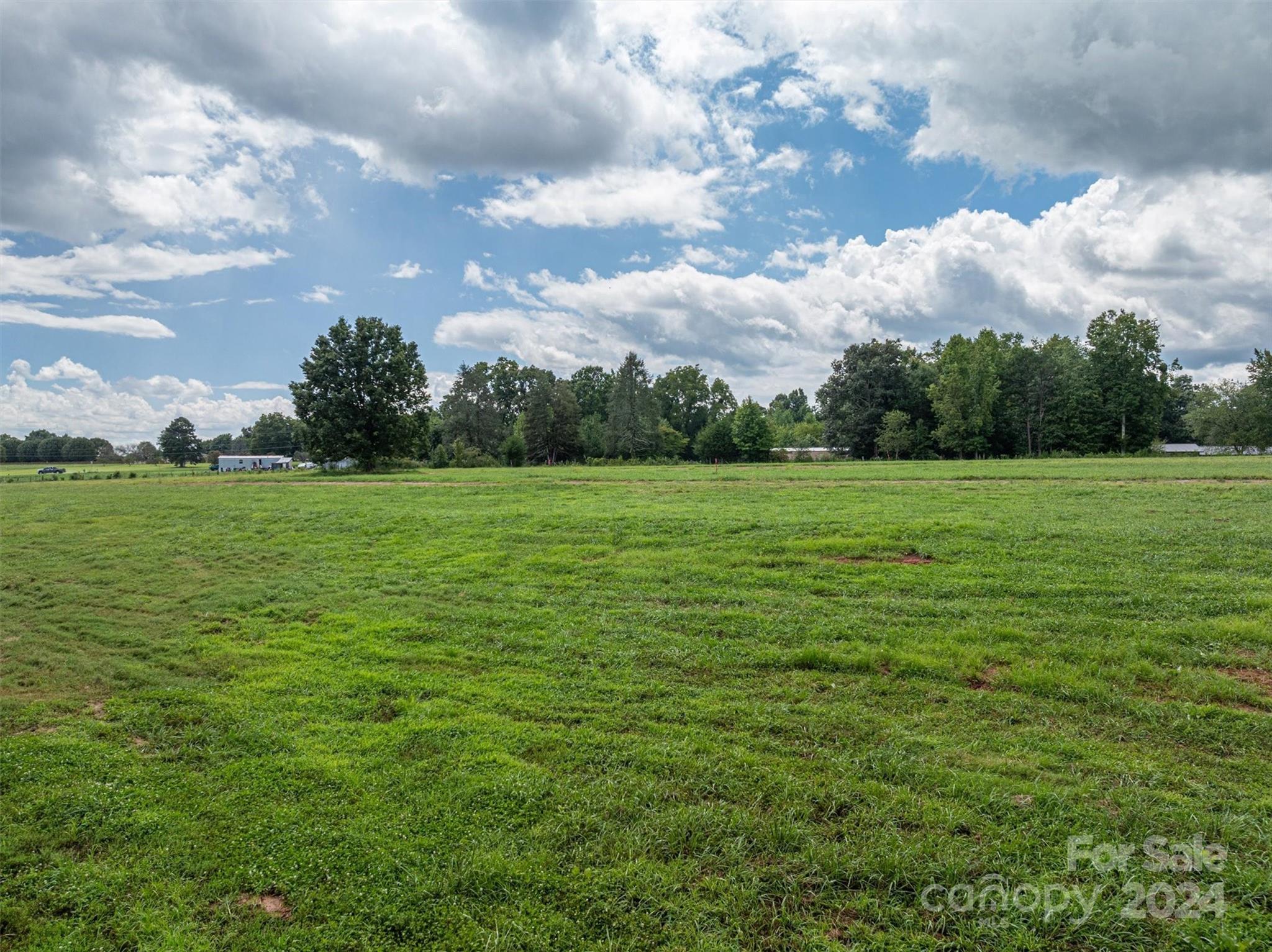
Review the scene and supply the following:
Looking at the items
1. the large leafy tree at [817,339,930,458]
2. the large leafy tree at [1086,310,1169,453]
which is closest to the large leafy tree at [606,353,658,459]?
the large leafy tree at [817,339,930,458]

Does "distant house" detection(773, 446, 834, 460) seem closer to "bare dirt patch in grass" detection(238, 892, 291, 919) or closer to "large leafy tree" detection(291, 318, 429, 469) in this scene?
"large leafy tree" detection(291, 318, 429, 469)

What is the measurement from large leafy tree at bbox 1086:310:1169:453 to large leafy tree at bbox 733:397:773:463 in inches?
1554

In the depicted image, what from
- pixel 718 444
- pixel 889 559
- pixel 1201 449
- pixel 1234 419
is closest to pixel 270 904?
pixel 889 559

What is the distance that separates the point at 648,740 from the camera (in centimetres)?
641

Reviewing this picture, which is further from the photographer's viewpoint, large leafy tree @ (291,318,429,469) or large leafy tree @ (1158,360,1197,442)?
large leafy tree @ (1158,360,1197,442)

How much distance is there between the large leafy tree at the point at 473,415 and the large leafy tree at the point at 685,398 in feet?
99.8

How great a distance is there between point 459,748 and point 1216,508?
781 inches

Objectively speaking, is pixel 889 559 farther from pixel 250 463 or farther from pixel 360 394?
pixel 250 463

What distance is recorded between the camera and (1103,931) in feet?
13.1

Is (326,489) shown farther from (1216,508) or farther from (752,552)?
(1216,508)

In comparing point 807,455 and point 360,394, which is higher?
point 360,394

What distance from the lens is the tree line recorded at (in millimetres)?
55938

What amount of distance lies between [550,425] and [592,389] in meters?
35.8

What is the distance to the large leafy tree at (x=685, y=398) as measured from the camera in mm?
109062
